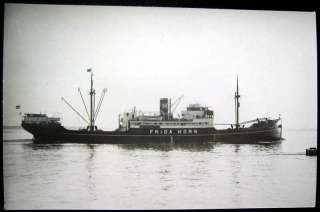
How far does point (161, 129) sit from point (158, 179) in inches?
70.3

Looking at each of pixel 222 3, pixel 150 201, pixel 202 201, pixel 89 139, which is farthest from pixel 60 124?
pixel 222 3

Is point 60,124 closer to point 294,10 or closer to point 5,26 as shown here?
point 5,26

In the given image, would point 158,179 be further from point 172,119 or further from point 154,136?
point 154,136

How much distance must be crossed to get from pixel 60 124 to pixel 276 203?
10.2 feet

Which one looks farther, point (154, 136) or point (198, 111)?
point (154, 136)

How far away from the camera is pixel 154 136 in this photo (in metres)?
6.07

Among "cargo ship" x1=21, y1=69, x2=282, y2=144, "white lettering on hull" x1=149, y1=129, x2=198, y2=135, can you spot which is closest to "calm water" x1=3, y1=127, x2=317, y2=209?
"cargo ship" x1=21, y1=69, x2=282, y2=144

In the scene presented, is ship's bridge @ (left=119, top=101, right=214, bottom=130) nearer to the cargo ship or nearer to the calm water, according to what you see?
the cargo ship

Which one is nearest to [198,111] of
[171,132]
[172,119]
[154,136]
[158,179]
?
[172,119]

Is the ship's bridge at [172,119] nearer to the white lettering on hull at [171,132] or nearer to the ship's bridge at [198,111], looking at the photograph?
the ship's bridge at [198,111]

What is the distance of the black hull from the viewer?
5152mm

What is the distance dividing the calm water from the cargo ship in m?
0.32

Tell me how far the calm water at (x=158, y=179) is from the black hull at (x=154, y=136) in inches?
15.5

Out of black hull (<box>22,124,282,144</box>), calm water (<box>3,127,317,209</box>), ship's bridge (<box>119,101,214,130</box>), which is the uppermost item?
ship's bridge (<box>119,101,214,130</box>)
